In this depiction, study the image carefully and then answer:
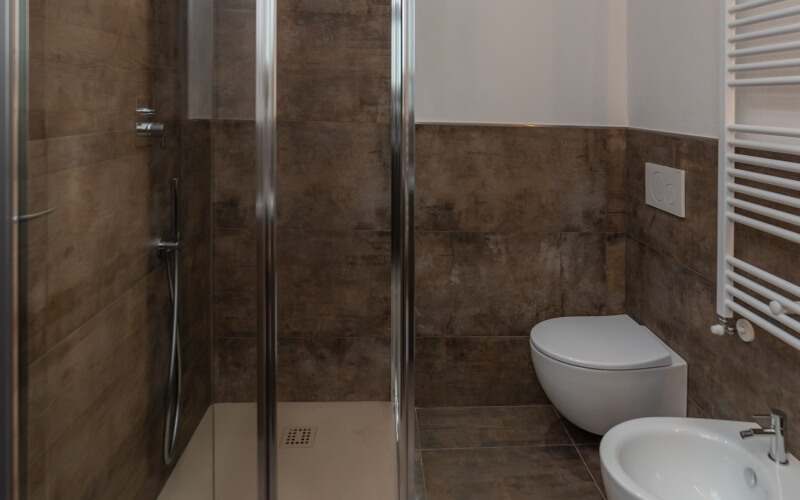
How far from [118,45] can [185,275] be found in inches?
20.6

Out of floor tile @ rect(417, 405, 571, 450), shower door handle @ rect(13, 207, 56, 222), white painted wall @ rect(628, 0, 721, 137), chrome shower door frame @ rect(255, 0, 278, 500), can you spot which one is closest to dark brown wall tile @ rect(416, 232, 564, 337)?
floor tile @ rect(417, 405, 571, 450)

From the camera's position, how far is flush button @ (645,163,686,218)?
6.75ft

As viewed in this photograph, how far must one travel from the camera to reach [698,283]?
1.96 meters

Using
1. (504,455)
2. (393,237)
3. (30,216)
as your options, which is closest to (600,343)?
(504,455)

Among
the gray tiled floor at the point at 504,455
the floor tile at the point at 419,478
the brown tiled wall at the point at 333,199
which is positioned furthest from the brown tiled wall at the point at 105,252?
the gray tiled floor at the point at 504,455

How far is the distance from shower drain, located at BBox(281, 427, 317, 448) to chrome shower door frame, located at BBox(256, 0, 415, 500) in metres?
0.28

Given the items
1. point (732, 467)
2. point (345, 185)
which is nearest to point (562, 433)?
point (732, 467)

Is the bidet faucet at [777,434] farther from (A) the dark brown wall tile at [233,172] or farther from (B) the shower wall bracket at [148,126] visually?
(B) the shower wall bracket at [148,126]

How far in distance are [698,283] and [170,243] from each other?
1.59 meters

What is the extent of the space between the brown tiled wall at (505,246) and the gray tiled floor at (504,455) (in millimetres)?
111

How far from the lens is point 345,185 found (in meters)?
2.01

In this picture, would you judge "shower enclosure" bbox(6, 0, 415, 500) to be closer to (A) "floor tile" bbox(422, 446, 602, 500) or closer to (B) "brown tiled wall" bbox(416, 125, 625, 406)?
(A) "floor tile" bbox(422, 446, 602, 500)

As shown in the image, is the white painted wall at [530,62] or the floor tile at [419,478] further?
the white painted wall at [530,62]

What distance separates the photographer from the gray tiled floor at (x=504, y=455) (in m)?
2.02
